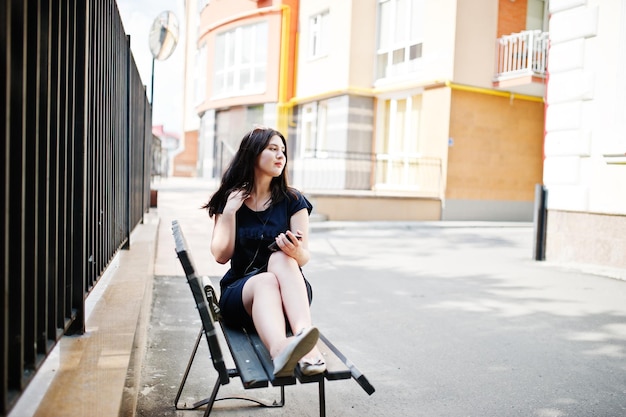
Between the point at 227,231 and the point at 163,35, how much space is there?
7006 millimetres

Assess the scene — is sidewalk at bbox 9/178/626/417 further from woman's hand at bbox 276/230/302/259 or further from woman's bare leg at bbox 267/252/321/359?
woman's hand at bbox 276/230/302/259

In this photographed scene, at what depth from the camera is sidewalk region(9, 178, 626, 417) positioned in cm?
277

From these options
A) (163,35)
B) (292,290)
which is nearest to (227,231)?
(292,290)

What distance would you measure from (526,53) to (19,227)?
16909 mm

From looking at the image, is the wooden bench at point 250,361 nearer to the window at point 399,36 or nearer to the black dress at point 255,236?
the black dress at point 255,236

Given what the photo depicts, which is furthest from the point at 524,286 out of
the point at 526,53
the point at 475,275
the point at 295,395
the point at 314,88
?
the point at 314,88

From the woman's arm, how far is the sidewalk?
614 mm

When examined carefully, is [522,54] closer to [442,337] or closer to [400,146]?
[400,146]

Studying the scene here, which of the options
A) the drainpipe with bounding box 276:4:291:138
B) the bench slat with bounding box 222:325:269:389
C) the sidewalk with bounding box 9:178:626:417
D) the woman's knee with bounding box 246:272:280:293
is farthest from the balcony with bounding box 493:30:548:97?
the bench slat with bounding box 222:325:269:389

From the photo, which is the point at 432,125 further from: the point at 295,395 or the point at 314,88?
the point at 295,395

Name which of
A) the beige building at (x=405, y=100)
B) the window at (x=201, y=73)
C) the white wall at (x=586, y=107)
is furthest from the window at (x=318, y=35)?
the white wall at (x=586, y=107)

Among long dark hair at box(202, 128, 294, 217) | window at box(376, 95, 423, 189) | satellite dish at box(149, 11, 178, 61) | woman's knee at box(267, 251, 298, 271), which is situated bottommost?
woman's knee at box(267, 251, 298, 271)

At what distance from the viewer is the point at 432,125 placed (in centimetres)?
1667

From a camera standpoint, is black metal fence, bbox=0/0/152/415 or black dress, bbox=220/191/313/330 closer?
black metal fence, bbox=0/0/152/415
